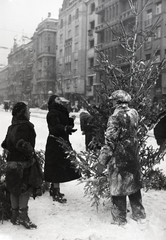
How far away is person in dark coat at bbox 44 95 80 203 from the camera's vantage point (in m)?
4.95

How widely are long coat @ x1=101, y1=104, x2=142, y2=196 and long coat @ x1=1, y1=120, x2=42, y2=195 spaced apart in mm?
974

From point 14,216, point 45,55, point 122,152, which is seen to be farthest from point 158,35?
point 45,55

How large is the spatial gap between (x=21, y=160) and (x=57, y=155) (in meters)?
1.15

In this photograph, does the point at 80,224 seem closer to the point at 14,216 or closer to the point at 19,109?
the point at 14,216

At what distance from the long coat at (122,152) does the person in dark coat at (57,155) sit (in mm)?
1284

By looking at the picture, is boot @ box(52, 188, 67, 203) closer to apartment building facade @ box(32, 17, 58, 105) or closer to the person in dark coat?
the person in dark coat

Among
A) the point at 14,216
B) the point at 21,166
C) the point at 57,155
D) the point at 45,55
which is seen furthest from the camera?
the point at 45,55

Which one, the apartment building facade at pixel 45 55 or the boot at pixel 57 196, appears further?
the apartment building facade at pixel 45 55

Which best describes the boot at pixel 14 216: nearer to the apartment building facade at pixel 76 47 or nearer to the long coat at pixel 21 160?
the long coat at pixel 21 160

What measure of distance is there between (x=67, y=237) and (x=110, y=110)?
6.28 feet

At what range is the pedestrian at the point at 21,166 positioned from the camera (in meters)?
3.85

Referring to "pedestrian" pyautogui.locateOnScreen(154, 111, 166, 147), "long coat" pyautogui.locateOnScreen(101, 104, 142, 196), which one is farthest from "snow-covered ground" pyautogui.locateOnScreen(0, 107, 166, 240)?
"pedestrian" pyautogui.locateOnScreen(154, 111, 166, 147)

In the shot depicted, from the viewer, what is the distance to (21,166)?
12.7ft

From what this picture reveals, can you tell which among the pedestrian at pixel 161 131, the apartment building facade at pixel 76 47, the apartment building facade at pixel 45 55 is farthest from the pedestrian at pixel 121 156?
the apartment building facade at pixel 45 55
